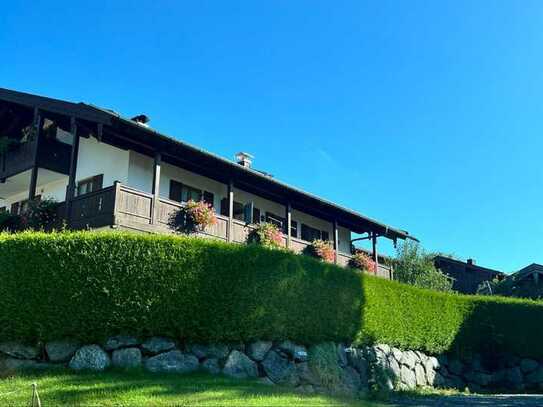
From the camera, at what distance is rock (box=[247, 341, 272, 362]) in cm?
1270

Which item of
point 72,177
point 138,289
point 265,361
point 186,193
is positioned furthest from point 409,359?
point 72,177

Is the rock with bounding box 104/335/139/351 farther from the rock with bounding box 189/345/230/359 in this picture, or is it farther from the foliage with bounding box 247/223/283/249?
the foliage with bounding box 247/223/283/249

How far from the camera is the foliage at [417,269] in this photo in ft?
105

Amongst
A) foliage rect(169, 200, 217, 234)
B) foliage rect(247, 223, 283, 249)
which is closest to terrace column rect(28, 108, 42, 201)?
foliage rect(169, 200, 217, 234)

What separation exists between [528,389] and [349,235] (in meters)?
12.2

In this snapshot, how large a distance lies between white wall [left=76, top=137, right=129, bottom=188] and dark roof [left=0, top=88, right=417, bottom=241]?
149 cm

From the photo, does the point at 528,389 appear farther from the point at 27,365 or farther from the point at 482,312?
the point at 27,365

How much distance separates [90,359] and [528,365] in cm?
1529

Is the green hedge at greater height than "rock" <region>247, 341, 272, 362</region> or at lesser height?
greater

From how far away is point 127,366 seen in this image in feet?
37.3

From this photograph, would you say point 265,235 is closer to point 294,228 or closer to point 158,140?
point 158,140

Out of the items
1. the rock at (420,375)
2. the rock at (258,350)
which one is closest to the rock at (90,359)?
the rock at (258,350)

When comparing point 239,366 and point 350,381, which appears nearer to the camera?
point 239,366

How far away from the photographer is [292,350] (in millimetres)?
13344
